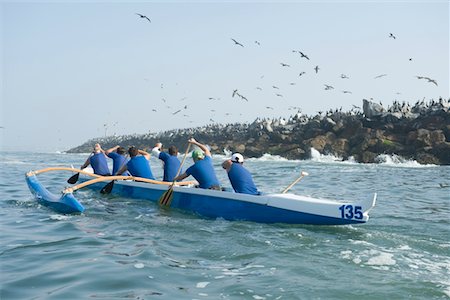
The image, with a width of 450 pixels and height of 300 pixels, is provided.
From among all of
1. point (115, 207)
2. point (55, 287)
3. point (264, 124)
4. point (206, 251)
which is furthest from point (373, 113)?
point (55, 287)

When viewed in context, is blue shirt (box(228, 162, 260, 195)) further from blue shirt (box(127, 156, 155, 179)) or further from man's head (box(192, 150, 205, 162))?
blue shirt (box(127, 156, 155, 179))

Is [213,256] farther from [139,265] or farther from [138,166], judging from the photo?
[138,166]

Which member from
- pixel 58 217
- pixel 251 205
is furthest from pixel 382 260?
pixel 58 217

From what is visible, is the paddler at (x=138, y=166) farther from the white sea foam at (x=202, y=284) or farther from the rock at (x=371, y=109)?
the rock at (x=371, y=109)

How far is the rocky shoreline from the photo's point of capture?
30.1 m

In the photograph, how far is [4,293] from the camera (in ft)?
16.2

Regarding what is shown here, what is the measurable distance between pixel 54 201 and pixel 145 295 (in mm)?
6898

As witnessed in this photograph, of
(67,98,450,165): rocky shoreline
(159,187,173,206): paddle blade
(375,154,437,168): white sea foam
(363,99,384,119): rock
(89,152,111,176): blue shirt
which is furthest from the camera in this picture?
(363,99,384,119): rock

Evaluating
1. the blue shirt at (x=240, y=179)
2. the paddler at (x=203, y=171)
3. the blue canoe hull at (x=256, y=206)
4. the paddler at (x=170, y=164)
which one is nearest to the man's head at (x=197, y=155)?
the paddler at (x=203, y=171)

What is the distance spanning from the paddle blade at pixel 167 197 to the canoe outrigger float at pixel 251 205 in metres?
0.04

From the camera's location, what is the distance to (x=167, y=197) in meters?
11.5

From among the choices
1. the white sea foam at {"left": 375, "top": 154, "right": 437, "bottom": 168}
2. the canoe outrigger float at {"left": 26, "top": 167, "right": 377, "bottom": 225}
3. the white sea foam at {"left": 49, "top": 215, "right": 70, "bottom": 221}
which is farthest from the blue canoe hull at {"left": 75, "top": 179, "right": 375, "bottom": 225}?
the white sea foam at {"left": 375, "top": 154, "right": 437, "bottom": 168}

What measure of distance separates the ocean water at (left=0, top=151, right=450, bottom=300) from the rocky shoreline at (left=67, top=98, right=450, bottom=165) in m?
20.4

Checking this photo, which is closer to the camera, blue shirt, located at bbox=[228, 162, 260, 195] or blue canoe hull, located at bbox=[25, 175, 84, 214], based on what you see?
blue shirt, located at bbox=[228, 162, 260, 195]
